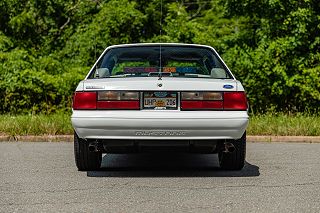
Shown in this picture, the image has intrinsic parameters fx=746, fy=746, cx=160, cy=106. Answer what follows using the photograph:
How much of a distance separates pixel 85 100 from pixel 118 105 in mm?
Answer: 361

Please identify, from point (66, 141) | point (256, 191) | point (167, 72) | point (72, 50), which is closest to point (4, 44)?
point (72, 50)

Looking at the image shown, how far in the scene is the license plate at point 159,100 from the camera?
7.79 meters

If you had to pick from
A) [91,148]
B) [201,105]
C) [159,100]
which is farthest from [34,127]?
[201,105]

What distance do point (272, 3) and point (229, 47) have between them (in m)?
1.96

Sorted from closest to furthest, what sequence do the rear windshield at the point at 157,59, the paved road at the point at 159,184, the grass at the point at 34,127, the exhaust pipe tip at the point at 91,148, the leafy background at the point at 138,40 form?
the paved road at the point at 159,184
the exhaust pipe tip at the point at 91,148
the rear windshield at the point at 157,59
the grass at the point at 34,127
the leafy background at the point at 138,40

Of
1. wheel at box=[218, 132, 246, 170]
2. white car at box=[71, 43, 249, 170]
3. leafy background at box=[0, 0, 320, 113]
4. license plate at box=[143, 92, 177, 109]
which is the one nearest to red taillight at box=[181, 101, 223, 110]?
white car at box=[71, 43, 249, 170]

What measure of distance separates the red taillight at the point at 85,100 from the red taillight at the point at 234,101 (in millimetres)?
1371

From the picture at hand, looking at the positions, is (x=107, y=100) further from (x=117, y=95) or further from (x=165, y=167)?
(x=165, y=167)

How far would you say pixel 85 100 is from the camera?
7.84 meters

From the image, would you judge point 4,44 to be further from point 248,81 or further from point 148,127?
point 148,127

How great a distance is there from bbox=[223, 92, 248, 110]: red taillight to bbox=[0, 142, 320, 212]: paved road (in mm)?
790

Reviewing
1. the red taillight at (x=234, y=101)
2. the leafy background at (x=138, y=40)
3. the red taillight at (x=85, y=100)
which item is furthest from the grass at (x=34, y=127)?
the leafy background at (x=138, y=40)

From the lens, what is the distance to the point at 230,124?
775 centimetres

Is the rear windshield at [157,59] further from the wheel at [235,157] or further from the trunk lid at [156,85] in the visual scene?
the wheel at [235,157]
